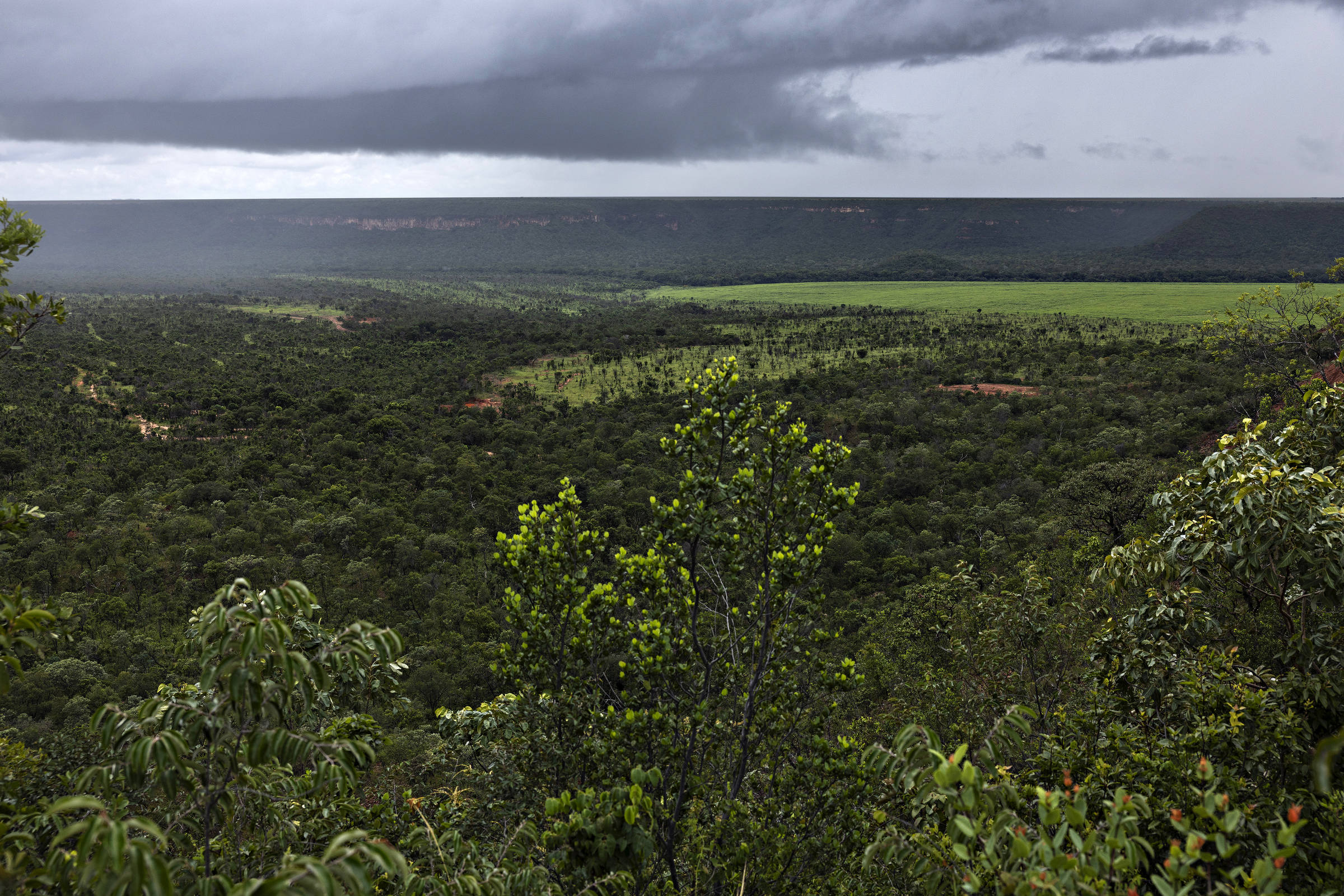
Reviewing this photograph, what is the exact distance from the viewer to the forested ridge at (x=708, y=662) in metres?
3.74

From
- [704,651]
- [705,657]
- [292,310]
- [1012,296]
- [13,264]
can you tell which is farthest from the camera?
[1012,296]

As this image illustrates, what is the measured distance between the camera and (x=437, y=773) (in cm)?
1938

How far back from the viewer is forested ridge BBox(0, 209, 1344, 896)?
3.74 m

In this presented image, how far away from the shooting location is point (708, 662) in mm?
6316

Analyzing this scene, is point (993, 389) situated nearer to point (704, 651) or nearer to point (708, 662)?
point (704, 651)

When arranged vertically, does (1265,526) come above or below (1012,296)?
below

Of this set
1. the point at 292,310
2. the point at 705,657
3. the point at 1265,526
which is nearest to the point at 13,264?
the point at 705,657

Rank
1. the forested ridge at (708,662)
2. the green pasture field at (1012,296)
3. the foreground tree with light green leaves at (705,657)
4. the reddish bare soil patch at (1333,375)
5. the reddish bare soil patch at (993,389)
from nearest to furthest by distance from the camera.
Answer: the forested ridge at (708,662)
the foreground tree with light green leaves at (705,657)
the reddish bare soil patch at (1333,375)
the reddish bare soil patch at (993,389)
the green pasture field at (1012,296)

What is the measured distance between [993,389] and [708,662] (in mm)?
64245

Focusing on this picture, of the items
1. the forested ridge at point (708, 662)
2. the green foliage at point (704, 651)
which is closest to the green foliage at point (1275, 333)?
the forested ridge at point (708, 662)

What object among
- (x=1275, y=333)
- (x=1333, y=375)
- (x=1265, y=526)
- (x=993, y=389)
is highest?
(x=1275, y=333)

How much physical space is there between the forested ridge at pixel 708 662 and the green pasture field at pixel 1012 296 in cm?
6962

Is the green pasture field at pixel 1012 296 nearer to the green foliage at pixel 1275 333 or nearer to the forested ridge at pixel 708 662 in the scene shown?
the forested ridge at pixel 708 662

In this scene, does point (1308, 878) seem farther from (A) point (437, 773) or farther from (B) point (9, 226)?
(A) point (437, 773)
